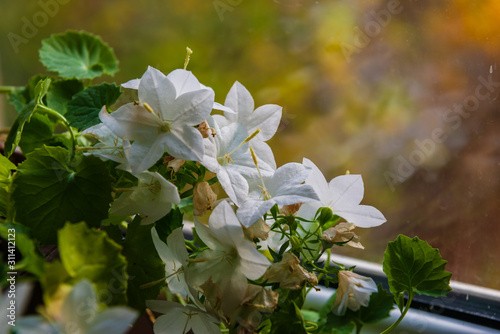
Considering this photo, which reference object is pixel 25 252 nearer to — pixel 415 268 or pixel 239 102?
pixel 239 102

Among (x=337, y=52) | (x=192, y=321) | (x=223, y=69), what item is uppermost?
(x=337, y=52)

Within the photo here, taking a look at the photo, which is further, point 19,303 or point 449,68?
point 449,68

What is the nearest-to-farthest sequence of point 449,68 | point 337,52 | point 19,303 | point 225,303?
point 19,303, point 225,303, point 449,68, point 337,52

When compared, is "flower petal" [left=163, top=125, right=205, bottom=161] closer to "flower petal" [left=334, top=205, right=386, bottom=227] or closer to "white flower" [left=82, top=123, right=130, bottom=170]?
"white flower" [left=82, top=123, right=130, bottom=170]

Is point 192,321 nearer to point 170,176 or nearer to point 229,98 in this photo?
point 170,176

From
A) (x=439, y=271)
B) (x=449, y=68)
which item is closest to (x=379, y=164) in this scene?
(x=449, y=68)

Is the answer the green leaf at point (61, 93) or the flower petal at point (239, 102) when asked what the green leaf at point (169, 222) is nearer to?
the flower petal at point (239, 102)

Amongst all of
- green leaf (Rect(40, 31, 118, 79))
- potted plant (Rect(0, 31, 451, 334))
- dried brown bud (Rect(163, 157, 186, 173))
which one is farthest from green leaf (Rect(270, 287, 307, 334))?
green leaf (Rect(40, 31, 118, 79))
